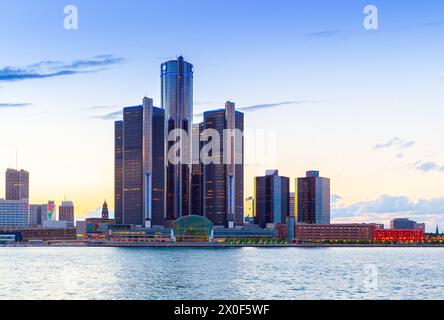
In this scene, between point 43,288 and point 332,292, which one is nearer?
point 332,292

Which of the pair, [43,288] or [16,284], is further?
[16,284]
